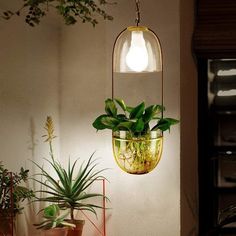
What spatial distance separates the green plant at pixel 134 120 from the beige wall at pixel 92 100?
280 mm

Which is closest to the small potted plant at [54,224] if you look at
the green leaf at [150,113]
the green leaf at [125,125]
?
the green leaf at [125,125]

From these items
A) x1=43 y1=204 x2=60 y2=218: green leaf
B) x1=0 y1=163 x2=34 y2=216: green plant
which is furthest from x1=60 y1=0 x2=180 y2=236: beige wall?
x1=0 y1=163 x2=34 y2=216: green plant

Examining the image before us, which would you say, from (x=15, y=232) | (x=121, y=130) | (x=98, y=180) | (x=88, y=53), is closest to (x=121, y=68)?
(x=121, y=130)

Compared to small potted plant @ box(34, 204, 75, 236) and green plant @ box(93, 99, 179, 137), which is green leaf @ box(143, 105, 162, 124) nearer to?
green plant @ box(93, 99, 179, 137)

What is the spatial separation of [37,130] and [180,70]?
2.89ft

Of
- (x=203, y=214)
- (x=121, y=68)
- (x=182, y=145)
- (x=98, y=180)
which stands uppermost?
(x=121, y=68)

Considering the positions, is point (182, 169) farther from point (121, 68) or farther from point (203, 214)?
point (121, 68)

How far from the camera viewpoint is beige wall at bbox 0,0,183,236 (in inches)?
121

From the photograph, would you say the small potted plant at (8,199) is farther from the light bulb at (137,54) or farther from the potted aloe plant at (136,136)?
the light bulb at (137,54)

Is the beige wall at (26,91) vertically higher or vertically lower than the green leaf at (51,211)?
higher

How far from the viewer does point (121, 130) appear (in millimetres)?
2842

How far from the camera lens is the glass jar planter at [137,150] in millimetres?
2828

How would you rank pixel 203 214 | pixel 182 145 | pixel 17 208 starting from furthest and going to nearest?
pixel 203 214, pixel 182 145, pixel 17 208

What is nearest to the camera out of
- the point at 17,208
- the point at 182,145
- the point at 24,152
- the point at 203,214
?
the point at 17,208
